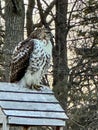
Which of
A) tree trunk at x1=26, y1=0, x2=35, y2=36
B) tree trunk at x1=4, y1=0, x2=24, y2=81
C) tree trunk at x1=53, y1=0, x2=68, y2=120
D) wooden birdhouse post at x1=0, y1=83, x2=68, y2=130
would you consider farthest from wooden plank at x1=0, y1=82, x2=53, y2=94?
tree trunk at x1=26, y1=0, x2=35, y2=36

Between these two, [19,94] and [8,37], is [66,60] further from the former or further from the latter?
[19,94]

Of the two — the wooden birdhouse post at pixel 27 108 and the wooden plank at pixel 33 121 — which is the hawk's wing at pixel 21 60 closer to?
the wooden birdhouse post at pixel 27 108

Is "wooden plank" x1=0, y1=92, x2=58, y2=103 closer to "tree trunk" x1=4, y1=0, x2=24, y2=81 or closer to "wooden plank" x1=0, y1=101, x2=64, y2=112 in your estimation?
"wooden plank" x1=0, y1=101, x2=64, y2=112

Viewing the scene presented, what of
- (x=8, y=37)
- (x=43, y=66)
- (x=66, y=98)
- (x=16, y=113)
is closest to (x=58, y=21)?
(x=66, y=98)

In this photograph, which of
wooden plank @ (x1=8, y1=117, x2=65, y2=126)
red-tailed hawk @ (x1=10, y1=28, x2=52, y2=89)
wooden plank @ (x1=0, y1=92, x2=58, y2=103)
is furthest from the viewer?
red-tailed hawk @ (x1=10, y1=28, x2=52, y2=89)

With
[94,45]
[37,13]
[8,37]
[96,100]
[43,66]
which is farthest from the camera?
[37,13]

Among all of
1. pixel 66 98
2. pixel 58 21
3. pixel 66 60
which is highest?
pixel 58 21

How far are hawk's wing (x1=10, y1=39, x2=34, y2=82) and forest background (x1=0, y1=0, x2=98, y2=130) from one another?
3311 mm

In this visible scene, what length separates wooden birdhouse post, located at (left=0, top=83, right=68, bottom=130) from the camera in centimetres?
486

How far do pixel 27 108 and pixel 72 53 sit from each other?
21.3ft

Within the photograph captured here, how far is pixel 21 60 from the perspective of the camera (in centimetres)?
575

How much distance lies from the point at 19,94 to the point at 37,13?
6976mm

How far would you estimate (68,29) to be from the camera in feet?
39.2

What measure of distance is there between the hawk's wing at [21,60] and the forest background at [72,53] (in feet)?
10.9
